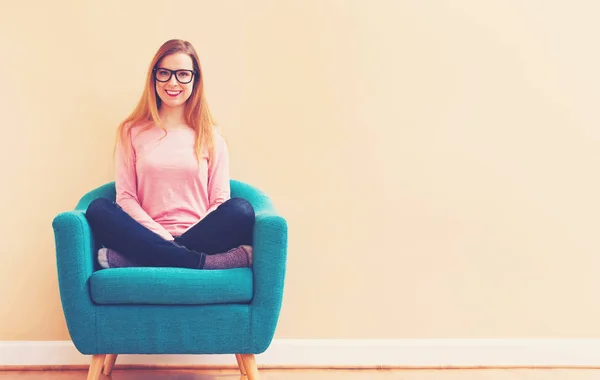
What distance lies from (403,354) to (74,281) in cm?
135

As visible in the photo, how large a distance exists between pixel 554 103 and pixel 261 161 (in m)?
1.26

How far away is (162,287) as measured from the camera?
1.82m

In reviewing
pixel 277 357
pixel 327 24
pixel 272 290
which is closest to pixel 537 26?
pixel 327 24

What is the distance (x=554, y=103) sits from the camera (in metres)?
2.49

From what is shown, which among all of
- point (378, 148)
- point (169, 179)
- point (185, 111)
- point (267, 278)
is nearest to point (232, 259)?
point (267, 278)

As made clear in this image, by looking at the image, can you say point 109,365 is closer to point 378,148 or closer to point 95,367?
point 95,367

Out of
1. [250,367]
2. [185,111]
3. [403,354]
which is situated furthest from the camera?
[403,354]

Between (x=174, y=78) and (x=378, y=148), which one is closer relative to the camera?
(x=174, y=78)

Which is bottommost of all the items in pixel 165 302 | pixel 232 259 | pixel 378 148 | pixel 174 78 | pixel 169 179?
pixel 165 302

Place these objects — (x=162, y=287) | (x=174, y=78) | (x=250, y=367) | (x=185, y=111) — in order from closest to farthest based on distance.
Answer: (x=162, y=287) < (x=250, y=367) < (x=174, y=78) < (x=185, y=111)

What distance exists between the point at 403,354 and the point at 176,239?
109 centimetres

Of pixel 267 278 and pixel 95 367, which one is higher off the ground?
pixel 267 278

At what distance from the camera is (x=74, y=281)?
5.99 feet

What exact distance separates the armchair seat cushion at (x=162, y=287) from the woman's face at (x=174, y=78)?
28.0 inches
